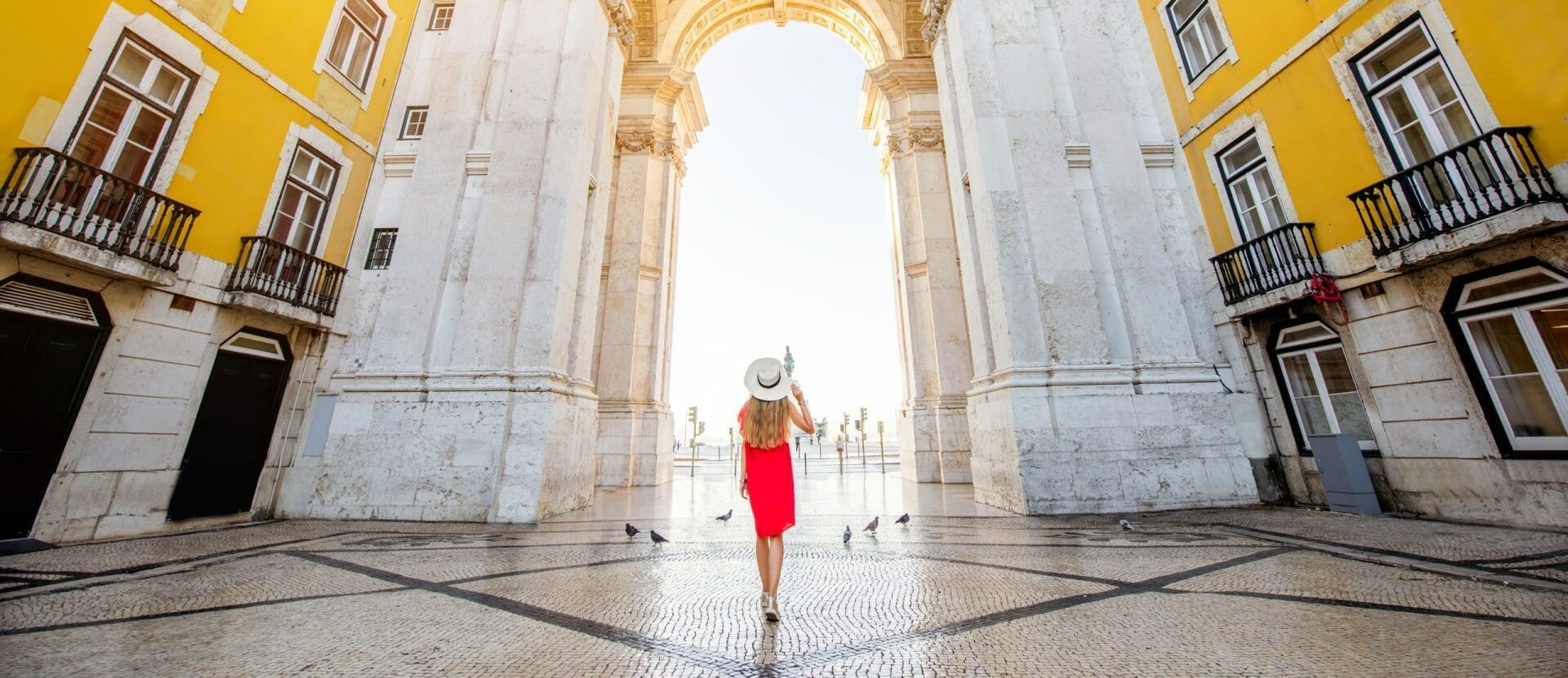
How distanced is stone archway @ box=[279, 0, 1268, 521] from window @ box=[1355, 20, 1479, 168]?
246cm

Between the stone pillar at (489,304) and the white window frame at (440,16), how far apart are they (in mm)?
Result: 2340

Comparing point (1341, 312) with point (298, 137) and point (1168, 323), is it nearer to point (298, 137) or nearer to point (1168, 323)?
point (1168, 323)

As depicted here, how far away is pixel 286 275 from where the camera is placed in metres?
7.70

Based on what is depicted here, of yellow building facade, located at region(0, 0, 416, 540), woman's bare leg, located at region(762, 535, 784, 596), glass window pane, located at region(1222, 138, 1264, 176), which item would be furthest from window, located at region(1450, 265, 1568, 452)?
yellow building facade, located at region(0, 0, 416, 540)

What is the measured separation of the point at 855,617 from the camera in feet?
9.28

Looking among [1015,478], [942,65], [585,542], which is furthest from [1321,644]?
[942,65]

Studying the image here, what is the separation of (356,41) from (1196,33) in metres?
15.4

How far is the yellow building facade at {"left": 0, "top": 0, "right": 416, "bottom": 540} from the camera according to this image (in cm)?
537

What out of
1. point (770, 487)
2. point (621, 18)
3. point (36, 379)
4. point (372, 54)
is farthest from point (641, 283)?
point (770, 487)

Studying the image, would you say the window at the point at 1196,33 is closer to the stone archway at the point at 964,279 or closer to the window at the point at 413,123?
the stone archway at the point at 964,279

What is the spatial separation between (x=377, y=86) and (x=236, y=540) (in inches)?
331

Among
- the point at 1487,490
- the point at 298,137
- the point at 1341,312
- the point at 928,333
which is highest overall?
the point at 298,137

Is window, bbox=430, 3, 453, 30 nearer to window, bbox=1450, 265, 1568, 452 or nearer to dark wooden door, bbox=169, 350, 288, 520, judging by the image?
dark wooden door, bbox=169, 350, 288, 520

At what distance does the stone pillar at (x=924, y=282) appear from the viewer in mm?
12516
